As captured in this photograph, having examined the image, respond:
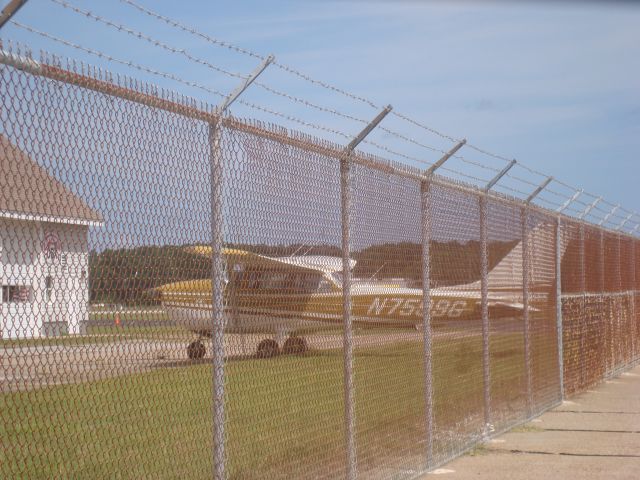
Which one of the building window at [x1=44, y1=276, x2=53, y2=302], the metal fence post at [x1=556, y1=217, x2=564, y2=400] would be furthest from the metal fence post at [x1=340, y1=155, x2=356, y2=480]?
the metal fence post at [x1=556, y1=217, x2=564, y2=400]

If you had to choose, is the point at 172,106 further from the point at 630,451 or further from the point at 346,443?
the point at 630,451

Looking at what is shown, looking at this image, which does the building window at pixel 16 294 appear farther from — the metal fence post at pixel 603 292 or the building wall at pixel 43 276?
the metal fence post at pixel 603 292

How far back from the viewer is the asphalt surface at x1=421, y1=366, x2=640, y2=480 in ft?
23.5

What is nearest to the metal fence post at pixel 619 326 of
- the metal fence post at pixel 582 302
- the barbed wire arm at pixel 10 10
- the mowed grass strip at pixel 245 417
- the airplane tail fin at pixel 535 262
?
the metal fence post at pixel 582 302

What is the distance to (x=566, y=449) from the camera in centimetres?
814

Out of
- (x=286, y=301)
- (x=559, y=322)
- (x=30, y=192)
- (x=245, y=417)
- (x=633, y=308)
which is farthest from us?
(x=633, y=308)

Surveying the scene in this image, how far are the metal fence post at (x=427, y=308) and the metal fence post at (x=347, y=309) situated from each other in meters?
1.35

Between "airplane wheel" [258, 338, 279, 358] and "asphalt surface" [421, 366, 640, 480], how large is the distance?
2.38 m

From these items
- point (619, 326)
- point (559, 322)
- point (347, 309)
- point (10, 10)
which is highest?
point (10, 10)

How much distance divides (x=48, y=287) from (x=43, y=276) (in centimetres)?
5

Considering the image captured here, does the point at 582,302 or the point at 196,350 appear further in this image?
the point at 582,302

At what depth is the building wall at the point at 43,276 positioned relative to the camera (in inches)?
123

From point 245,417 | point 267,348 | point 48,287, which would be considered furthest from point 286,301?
point 48,287

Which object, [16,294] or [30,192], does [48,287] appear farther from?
[30,192]
